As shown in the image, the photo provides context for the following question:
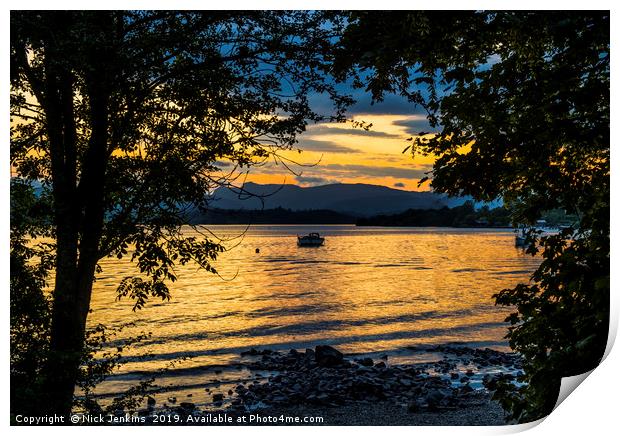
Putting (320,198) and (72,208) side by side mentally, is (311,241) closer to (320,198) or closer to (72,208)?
(320,198)

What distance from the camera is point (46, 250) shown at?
7.29 m

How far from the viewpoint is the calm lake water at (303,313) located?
18516 millimetres

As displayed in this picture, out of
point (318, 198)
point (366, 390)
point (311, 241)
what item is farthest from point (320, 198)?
point (311, 241)

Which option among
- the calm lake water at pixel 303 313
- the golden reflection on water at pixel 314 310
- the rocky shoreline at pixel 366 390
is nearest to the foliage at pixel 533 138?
the calm lake water at pixel 303 313

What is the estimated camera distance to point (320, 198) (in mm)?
12047

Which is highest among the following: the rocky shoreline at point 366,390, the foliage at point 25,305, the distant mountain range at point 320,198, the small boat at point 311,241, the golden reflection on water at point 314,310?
the distant mountain range at point 320,198

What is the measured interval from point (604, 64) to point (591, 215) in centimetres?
204

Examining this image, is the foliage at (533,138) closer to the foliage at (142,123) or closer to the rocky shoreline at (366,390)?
the foliage at (142,123)

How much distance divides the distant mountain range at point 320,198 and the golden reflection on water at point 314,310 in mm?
1600

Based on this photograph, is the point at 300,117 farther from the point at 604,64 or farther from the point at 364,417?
the point at 364,417

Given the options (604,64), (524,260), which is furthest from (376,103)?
(524,260)

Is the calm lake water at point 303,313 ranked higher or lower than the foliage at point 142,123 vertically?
lower

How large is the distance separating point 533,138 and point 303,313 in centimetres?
2194

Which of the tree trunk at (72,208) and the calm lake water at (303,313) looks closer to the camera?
the tree trunk at (72,208)
